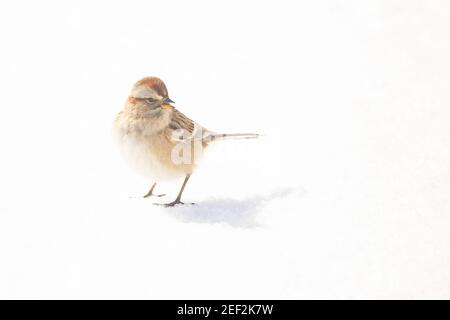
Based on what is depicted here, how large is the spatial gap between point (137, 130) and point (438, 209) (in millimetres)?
3037

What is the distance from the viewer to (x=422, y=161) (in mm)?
7863

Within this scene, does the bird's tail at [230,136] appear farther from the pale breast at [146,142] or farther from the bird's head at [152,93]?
the bird's head at [152,93]

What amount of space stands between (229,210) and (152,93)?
1390 millimetres

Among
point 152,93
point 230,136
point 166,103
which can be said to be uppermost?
point 152,93

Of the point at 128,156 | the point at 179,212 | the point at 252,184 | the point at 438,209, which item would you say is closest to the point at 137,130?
the point at 128,156

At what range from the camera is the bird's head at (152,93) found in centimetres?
693

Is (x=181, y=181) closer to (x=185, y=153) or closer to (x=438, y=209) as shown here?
(x=185, y=153)

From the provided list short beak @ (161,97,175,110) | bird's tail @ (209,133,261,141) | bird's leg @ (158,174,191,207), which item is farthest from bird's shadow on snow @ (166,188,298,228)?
short beak @ (161,97,175,110)

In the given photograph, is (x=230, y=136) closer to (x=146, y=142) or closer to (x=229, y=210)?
(x=229, y=210)

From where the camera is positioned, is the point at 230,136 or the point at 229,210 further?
the point at 230,136

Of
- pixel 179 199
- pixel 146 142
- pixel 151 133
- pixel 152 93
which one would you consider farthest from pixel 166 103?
pixel 179 199

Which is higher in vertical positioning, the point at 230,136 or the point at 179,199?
the point at 230,136

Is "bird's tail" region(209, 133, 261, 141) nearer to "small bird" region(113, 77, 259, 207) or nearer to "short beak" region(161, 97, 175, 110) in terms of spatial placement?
"small bird" region(113, 77, 259, 207)

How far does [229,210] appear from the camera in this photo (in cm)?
711
